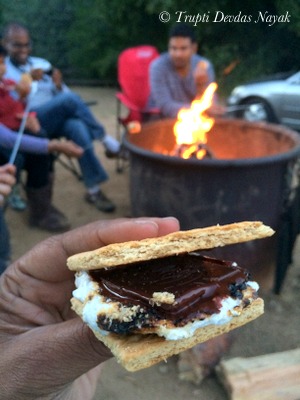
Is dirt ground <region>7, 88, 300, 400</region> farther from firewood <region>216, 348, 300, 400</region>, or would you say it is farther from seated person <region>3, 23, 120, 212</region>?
seated person <region>3, 23, 120, 212</region>

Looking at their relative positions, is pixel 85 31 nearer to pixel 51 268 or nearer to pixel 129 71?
pixel 129 71

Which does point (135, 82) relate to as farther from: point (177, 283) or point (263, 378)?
point (177, 283)

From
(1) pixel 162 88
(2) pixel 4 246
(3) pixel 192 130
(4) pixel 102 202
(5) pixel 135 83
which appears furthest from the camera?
(5) pixel 135 83

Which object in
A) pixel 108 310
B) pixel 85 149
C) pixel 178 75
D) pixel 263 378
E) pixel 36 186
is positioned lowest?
pixel 263 378

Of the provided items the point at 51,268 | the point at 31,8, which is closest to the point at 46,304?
the point at 51,268

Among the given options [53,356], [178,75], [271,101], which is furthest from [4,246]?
[271,101]
